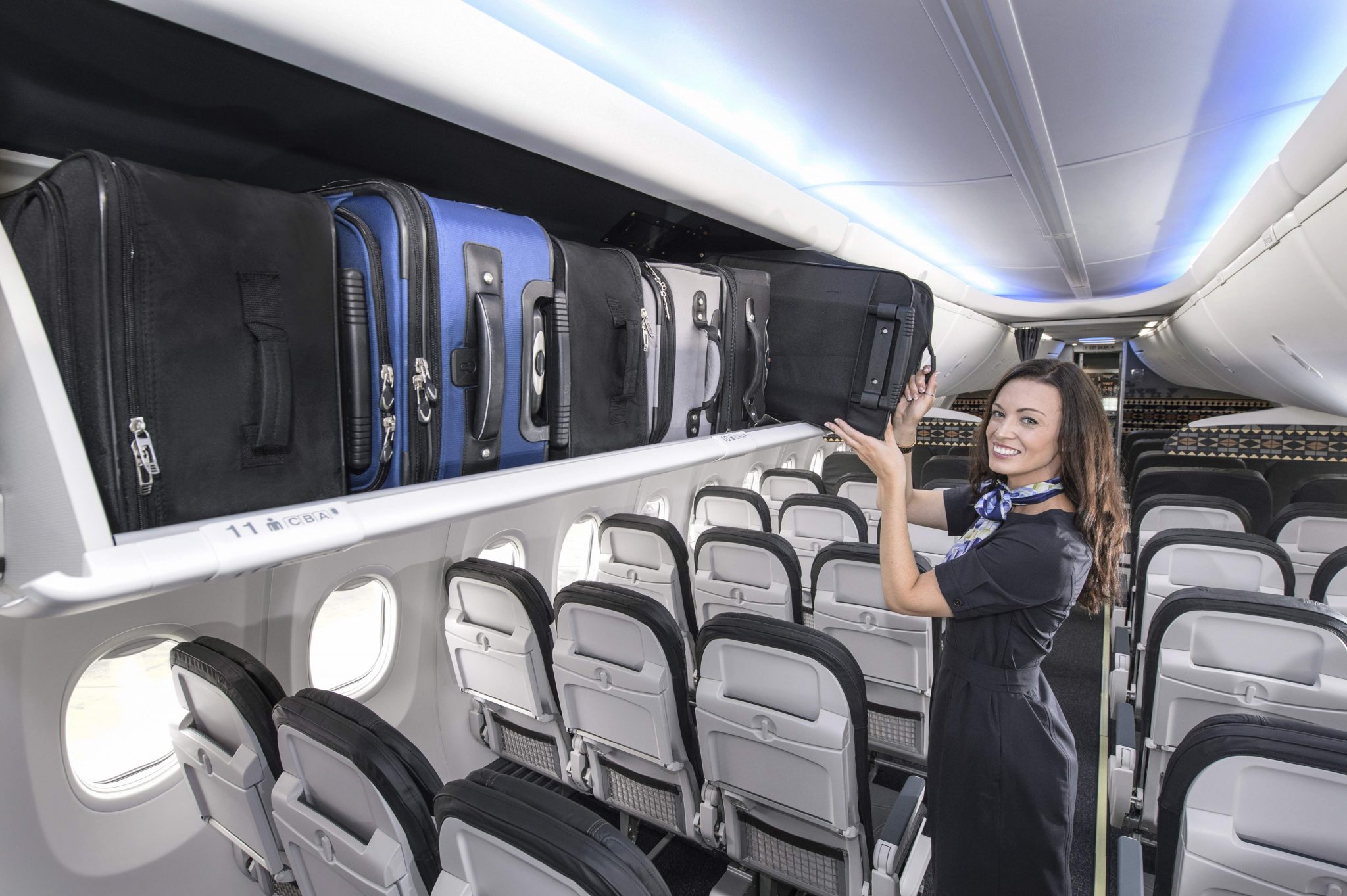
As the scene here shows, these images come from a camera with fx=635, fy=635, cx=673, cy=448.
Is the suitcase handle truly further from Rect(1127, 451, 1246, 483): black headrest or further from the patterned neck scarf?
Rect(1127, 451, 1246, 483): black headrest

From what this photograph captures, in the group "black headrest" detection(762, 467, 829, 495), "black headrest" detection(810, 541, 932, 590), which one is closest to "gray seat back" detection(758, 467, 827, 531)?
"black headrest" detection(762, 467, 829, 495)

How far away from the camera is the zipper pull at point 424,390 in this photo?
1.36 m

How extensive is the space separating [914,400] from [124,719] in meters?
5.34

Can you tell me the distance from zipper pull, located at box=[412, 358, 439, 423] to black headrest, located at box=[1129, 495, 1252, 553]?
4871 millimetres

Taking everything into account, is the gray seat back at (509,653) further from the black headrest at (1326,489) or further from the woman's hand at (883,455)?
the black headrest at (1326,489)

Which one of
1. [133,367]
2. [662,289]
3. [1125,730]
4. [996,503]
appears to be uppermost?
[662,289]

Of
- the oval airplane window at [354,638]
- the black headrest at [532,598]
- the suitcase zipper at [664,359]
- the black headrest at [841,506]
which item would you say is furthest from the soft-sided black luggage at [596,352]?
the black headrest at [841,506]

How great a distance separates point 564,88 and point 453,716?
3460 mm

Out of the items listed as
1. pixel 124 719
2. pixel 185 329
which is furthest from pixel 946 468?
pixel 124 719

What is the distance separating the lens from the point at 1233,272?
449 centimetres

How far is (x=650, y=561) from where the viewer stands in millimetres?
3998

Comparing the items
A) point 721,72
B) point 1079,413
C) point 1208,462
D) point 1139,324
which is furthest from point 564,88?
point 1139,324

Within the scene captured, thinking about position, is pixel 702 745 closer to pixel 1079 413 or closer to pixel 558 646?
pixel 558 646

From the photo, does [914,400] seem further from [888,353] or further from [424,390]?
[424,390]
